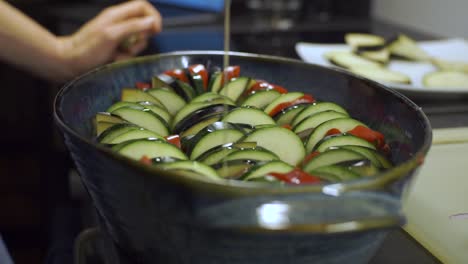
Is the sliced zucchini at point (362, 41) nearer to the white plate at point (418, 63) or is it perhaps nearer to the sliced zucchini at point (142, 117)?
the white plate at point (418, 63)

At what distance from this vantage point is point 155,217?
1.45ft

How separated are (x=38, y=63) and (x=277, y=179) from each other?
970mm

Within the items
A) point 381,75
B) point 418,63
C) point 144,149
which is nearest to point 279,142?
point 144,149

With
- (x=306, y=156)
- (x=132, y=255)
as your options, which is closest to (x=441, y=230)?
(x=306, y=156)

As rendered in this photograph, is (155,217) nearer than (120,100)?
Yes

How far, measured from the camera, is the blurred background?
1.59 m

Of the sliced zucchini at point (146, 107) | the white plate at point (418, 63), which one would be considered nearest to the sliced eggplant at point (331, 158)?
the sliced zucchini at point (146, 107)

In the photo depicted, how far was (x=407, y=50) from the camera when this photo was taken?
138 cm

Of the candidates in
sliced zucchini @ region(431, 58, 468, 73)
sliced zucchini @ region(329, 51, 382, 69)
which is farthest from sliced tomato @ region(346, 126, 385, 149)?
sliced zucchini @ region(431, 58, 468, 73)

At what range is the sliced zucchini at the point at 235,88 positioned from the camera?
724 mm

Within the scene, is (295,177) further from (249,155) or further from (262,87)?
(262,87)

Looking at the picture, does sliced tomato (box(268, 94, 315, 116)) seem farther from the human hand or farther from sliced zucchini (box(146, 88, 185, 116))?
the human hand

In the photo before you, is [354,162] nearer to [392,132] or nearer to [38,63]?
[392,132]

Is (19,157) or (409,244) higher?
(409,244)
